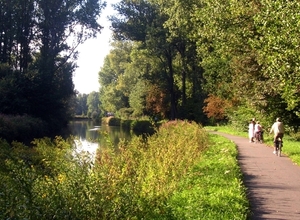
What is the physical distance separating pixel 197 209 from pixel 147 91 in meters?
48.8

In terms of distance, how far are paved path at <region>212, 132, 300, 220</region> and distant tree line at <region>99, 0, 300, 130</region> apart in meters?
3.16

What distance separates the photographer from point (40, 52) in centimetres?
4459

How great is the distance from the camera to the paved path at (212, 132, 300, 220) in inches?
303

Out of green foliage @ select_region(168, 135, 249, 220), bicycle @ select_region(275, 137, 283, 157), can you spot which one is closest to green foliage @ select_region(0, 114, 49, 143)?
bicycle @ select_region(275, 137, 283, 157)

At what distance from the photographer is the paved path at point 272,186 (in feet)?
25.2

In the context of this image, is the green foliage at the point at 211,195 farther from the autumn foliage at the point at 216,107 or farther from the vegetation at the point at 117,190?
the autumn foliage at the point at 216,107

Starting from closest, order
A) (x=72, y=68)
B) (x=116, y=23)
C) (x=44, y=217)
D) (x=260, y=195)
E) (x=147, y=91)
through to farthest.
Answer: (x=44, y=217), (x=260, y=195), (x=72, y=68), (x=116, y=23), (x=147, y=91)

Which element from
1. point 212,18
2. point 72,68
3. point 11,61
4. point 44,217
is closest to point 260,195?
point 44,217

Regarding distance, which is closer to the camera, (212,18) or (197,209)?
(197,209)

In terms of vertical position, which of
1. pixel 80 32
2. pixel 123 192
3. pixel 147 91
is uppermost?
pixel 80 32

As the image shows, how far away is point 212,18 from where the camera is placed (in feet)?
79.7

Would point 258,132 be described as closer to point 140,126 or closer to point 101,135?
point 101,135

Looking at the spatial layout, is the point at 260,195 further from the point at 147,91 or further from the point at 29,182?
the point at 147,91

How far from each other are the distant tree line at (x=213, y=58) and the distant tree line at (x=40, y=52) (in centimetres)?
701
